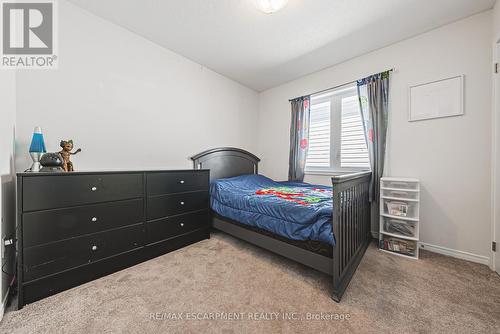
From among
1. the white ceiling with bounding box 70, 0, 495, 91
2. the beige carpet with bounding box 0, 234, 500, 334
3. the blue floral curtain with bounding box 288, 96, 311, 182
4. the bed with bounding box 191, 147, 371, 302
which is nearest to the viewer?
the beige carpet with bounding box 0, 234, 500, 334

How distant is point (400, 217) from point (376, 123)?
1.19 metres

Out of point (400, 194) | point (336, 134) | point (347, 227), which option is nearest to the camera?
point (347, 227)

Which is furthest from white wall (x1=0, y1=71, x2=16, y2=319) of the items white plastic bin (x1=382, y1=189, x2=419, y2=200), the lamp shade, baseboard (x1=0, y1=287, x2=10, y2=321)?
white plastic bin (x1=382, y1=189, x2=419, y2=200)

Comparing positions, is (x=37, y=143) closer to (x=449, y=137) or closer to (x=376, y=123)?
(x=376, y=123)

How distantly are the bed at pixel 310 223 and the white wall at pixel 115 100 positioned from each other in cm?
98

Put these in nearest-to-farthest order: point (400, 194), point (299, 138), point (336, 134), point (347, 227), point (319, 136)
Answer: point (347, 227) < point (400, 194) < point (336, 134) < point (319, 136) < point (299, 138)

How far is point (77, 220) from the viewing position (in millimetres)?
1462

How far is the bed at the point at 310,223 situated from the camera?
54.1 inches

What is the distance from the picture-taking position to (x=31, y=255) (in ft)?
4.17

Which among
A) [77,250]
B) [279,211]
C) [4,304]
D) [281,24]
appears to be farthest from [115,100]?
[279,211]

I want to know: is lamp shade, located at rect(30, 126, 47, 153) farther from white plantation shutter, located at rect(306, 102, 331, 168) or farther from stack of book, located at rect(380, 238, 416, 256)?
stack of book, located at rect(380, 238, 416, 256)

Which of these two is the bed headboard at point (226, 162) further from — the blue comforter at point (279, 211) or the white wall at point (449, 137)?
the white wall at point (449, 137)

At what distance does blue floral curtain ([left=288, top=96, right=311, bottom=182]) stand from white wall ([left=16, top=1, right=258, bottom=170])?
4.76ft

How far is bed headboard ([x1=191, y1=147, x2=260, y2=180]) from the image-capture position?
2.91 meters
